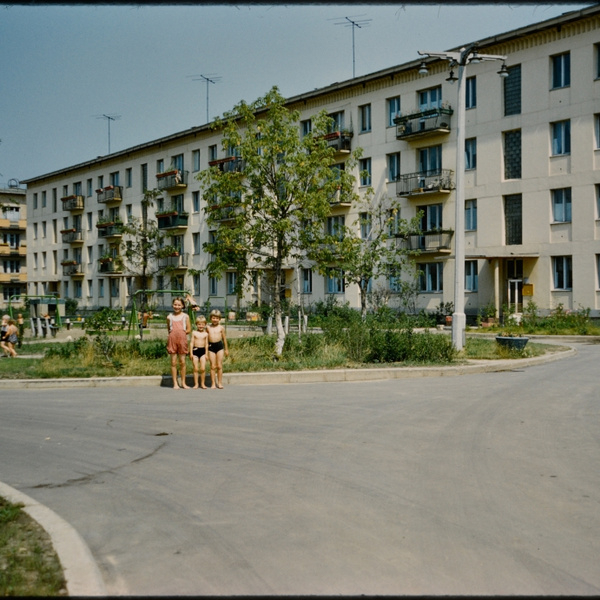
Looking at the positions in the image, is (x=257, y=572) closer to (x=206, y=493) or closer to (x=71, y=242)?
(x=206, y=493)

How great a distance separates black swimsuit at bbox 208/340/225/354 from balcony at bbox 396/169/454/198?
27.5 metres

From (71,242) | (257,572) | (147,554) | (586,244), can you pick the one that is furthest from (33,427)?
(71,242)

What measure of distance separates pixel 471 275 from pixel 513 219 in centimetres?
371

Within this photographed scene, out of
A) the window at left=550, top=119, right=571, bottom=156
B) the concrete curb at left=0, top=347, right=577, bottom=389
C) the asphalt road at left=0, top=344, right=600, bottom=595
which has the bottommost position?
the asphalt road at left=0, top=344, right=600, bottom=595

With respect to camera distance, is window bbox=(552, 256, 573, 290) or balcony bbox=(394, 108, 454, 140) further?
balcony bbox=(394, 108, 454, 140)

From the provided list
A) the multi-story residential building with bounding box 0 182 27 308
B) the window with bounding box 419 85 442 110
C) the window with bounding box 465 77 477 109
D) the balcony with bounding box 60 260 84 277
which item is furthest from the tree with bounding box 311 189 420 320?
the multi-story residential building with bounding box 0 182 27 308

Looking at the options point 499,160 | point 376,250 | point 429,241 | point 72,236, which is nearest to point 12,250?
point 72,236

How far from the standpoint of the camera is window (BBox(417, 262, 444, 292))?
4034cm

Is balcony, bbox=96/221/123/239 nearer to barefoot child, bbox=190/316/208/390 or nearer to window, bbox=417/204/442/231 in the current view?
window, bbox=417/204/442/231

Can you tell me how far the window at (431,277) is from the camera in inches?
1588

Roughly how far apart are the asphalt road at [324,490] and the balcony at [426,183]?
28.9 m

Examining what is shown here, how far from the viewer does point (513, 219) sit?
1433 inches

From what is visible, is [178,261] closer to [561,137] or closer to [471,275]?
[471,275]

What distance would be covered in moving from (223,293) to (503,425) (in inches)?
1801
